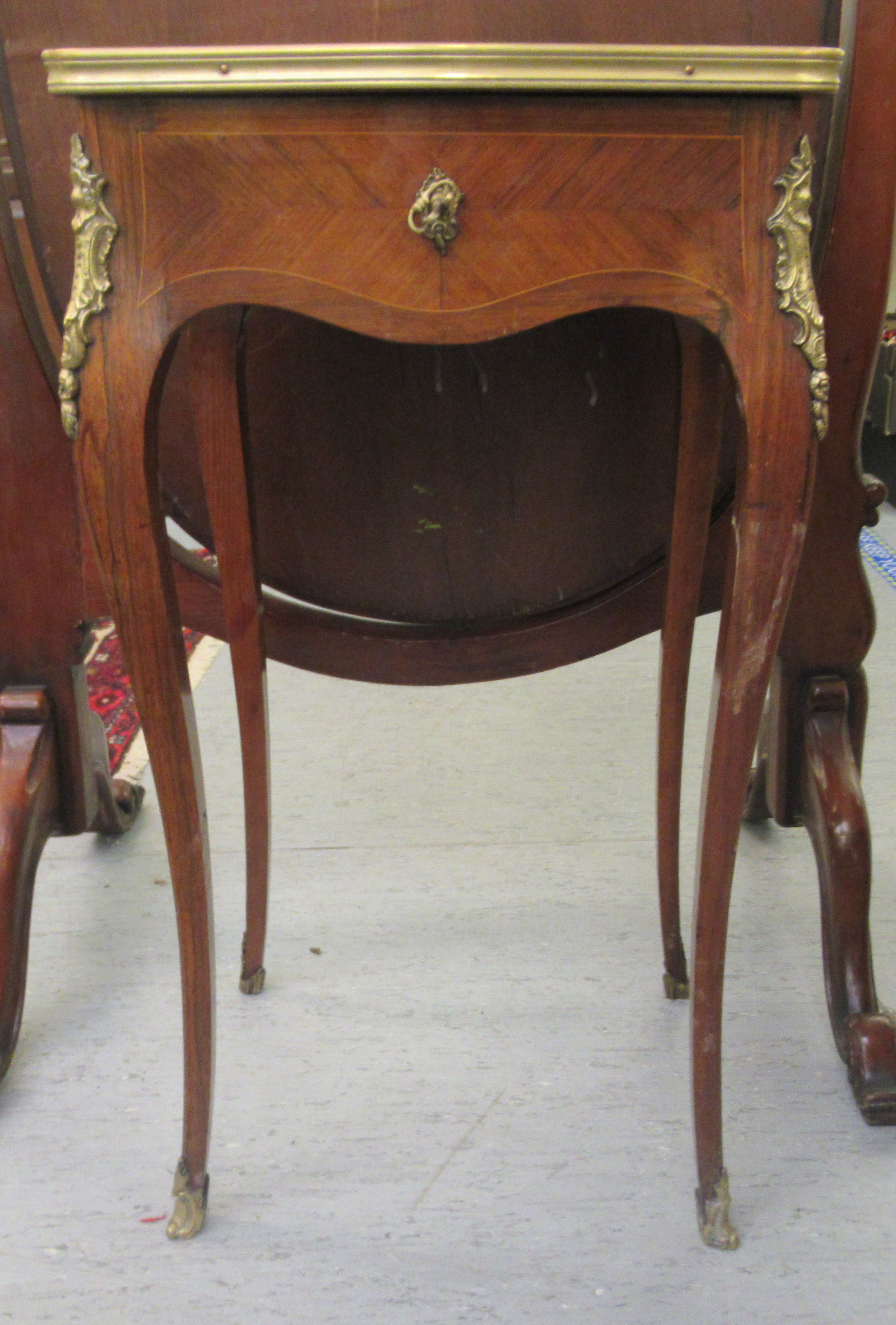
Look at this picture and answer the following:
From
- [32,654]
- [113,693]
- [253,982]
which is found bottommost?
[113,693]

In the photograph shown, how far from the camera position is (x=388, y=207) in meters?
0.72

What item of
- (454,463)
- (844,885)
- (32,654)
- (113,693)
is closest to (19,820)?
(32,654)

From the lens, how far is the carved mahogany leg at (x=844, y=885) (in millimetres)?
1095

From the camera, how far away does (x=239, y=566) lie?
1.15 m

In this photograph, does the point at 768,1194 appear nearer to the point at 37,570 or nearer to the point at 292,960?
the point at 292,960

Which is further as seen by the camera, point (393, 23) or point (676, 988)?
point (676, 988)

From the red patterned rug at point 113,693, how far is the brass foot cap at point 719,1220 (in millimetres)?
1043

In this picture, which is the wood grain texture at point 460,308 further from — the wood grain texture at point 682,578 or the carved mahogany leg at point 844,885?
the carved mahogany leg at point 844,885

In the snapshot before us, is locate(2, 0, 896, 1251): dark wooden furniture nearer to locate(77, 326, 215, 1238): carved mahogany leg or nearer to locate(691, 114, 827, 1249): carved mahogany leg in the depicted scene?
locate(77, 326, 215, 1238): carved mahogany leg

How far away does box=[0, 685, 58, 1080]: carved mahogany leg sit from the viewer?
3.80 ft

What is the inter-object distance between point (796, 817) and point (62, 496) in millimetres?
773

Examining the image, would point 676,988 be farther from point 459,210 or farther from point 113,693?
point 113,693

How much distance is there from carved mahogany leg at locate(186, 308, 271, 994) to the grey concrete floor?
0.12 metres

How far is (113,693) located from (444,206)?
5.11 ft
